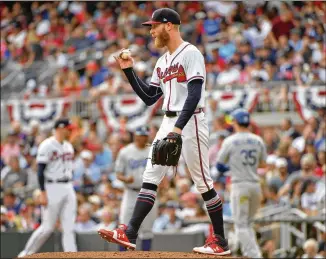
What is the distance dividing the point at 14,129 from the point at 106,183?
3.50 metres

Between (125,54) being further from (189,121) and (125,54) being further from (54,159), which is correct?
(54,159)

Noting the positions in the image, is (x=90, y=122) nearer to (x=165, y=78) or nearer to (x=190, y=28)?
(x=190, y=28)

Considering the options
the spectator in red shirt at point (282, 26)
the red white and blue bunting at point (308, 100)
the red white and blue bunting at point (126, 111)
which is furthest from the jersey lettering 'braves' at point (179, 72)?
the spectator in red shirt at point (282, 26)

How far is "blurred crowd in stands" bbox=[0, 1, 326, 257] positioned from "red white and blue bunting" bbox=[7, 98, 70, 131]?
8.8 inches

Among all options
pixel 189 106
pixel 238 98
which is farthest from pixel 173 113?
pixel 238 98

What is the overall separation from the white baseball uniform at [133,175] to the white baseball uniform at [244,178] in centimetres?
128

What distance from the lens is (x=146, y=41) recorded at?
2267 cm

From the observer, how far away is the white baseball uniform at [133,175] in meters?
13.1

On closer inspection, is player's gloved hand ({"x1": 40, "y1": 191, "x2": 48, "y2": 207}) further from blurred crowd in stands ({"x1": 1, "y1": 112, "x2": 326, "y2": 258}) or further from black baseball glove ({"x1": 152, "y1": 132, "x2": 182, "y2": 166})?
black baseball glove ({"x1": 152, "y1": 132, "x2": 182, "y2": 166})

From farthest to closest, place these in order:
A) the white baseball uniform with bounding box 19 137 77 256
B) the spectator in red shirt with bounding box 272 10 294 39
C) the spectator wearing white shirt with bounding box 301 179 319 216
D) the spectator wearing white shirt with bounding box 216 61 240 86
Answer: the spectator in red shirt with bounding box 272 10 294 39
the spectator wearing white shirt with bounding box 216 61 240 86
the spectator wearing white shirt with bounding box 301 179 319 216
the white baseball uniform with bounding box 19 137 77 256

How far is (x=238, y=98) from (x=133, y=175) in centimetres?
510

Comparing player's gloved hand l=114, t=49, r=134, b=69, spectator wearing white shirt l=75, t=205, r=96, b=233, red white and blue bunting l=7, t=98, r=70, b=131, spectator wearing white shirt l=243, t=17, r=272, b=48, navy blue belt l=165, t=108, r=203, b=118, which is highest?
spectator wearing white shirt l=243, t=17, r=272, b=48

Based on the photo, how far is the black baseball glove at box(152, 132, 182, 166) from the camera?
8.37 metres

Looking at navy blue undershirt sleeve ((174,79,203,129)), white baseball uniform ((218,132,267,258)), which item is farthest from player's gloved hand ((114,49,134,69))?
white baseball uniform ((218,132,267,258))
